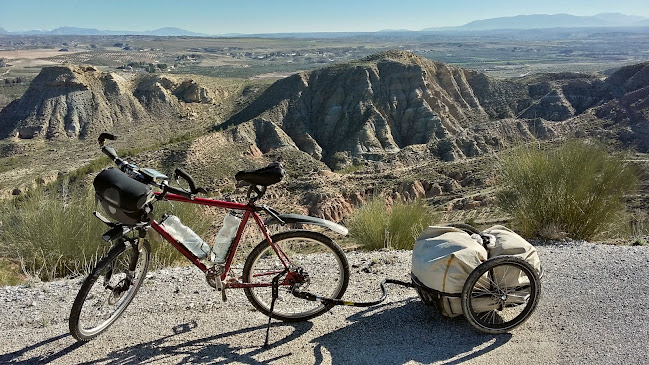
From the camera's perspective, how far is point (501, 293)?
4.06m

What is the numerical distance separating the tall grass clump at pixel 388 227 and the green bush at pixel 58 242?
9.39ft

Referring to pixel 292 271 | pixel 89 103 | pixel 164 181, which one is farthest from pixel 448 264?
pixel 89 103

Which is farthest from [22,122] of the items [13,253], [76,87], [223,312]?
[223,312]

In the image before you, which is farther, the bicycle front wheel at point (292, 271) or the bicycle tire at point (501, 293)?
the bicycle front wheel at point (292, 271)

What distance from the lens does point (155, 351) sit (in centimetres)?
387

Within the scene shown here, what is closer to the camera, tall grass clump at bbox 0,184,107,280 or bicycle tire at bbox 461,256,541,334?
bicycle tire at bbox 461,256,541,334

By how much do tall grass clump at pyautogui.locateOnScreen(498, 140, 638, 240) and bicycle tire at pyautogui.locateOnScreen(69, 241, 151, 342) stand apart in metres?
5.16

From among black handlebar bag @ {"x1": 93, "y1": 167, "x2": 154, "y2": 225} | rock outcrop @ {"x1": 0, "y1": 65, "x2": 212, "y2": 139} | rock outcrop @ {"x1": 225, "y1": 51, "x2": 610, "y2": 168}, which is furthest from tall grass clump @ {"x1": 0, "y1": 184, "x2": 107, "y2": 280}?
rock outcrop @ {"x1": 0, "y1": 65, "x2": 212, "y2": 139}

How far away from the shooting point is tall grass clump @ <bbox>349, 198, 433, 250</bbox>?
298 inches

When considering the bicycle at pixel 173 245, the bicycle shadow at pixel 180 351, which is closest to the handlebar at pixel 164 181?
the bicycle at pixel 173 245

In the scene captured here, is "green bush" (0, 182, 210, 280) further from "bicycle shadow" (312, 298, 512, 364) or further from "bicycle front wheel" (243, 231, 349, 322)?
"bicycle shadow" (312, 298, 512, 364)

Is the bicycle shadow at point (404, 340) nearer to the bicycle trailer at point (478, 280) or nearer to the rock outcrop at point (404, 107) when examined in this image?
the bicycle trailer at point (478, 280)

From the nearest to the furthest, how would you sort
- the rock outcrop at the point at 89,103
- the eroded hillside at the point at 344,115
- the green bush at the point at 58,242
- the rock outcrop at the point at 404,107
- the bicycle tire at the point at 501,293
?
the bicycle tire at the point at 501,293 < the green bush at the point at 58,242 < the eroded hillside at the point at 344,115 < the rock outcrop at the point at 404,107 < the rock outcrop at the point at 89,103

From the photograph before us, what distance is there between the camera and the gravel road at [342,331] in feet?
12.4
